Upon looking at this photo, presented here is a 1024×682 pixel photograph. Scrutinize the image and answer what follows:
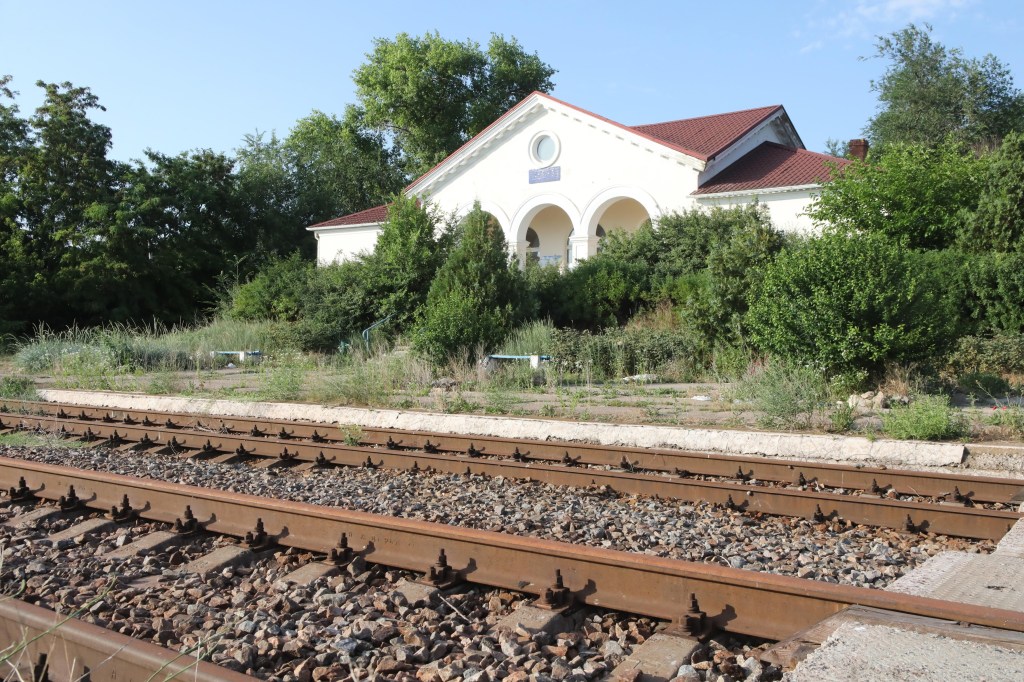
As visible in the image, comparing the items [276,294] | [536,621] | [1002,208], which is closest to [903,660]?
[536,621]

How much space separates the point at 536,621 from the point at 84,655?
6.89 feet

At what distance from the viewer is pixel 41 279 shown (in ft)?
114

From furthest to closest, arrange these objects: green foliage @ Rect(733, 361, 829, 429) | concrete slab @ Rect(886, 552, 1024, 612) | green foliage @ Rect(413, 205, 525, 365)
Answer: green foliage @ Rect(413, 205, 525, 365) < green foliage @ Rect(733, 361, 829, 429) < concrete slab @ Rect(886, 552, 1024, 612)

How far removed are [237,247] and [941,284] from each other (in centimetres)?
3654

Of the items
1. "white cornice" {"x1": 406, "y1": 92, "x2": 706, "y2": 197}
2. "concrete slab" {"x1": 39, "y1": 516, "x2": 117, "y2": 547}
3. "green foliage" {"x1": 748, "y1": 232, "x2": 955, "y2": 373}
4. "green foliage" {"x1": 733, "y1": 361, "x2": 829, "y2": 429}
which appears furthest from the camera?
"white cornice" {"x1": 406, "y1": 92, "x2": 706, "y2": 197}

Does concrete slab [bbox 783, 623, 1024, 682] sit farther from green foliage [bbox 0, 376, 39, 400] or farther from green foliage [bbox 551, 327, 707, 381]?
green foliage [bbox 0, 376, 39, 400]

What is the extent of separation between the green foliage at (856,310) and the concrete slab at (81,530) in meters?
9.72

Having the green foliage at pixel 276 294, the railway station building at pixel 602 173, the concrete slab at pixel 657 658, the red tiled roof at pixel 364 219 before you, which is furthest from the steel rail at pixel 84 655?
the red tiled roof at pixel 364 219

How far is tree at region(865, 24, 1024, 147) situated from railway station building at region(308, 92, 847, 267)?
16.0 metres

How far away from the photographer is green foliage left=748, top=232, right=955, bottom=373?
12250 mm

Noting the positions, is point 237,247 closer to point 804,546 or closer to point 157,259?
point 157,259

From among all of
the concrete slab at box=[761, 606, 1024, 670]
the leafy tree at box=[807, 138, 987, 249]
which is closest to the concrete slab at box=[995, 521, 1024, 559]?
the concrete slab at box=[761, 606, 1024, 670]

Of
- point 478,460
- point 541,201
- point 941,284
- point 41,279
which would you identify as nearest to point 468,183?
point 541,201

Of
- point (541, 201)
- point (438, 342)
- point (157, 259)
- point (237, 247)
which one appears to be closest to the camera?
point (438, 342)
